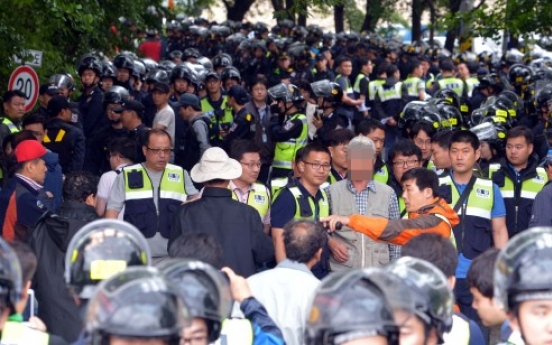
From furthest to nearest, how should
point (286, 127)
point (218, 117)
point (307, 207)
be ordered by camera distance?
point (218, 117) < point (286, 127) < point (307, 207)

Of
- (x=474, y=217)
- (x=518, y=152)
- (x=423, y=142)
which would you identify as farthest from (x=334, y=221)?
(x=423, y=142)

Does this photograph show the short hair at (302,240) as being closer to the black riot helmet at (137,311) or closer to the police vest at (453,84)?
the black riot helmet at (137,311)

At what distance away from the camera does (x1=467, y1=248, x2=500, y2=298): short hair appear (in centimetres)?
570

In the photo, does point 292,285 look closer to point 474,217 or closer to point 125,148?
point 474,217

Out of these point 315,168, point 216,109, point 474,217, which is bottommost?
point 474,217

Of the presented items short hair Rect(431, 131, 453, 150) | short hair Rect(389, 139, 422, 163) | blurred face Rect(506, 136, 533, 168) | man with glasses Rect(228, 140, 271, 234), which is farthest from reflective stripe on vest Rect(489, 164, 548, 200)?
man with glasses Rect(228, 140, 271, 234)

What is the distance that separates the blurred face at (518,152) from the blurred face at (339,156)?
146cm

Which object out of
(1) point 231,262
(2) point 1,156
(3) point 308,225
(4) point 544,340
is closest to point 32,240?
(1) point 231,262

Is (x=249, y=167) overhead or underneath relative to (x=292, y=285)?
overhead

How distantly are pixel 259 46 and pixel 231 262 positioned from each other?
20887 millimetres

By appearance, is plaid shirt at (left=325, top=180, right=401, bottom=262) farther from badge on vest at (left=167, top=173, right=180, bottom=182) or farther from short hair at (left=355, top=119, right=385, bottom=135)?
short hair at (left=355, top=119, right=385, bottom=135)

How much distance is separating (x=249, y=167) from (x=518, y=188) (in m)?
2.48

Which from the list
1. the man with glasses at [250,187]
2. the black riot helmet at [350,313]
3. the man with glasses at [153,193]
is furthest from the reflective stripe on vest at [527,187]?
the black riot helmet at [350,313]

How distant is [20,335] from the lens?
4.93m
